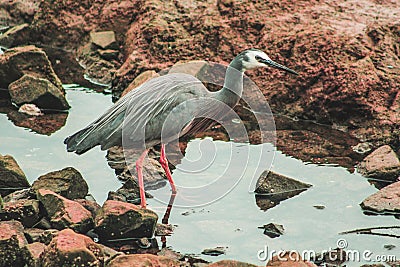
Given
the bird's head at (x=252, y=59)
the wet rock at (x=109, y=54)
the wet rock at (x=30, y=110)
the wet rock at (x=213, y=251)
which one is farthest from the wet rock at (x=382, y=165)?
the wet rock at (x=109, y=54)

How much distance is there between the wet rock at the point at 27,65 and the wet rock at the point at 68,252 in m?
5.03

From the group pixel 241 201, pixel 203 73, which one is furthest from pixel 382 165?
pixel 203 73

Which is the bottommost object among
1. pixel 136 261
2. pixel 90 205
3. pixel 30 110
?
pixel 136 261

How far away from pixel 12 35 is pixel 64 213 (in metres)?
7.03

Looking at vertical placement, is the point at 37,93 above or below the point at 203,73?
below

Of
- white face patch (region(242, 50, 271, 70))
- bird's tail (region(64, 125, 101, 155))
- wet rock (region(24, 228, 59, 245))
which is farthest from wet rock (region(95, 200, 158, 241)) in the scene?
white face patch (region(242, 50, 271, 70))

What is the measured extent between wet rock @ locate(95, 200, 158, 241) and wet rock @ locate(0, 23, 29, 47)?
7.08 metres

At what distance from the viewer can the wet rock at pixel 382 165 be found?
7965 millimetres

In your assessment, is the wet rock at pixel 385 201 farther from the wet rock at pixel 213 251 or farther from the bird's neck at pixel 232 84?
the bird's neck at pixel 232 84

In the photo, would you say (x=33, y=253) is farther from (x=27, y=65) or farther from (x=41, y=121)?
(x=27, y=65)

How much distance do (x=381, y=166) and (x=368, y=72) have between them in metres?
1.93

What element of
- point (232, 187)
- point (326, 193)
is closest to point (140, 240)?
point (232, 187)

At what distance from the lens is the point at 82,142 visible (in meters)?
7.54

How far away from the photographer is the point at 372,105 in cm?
938
